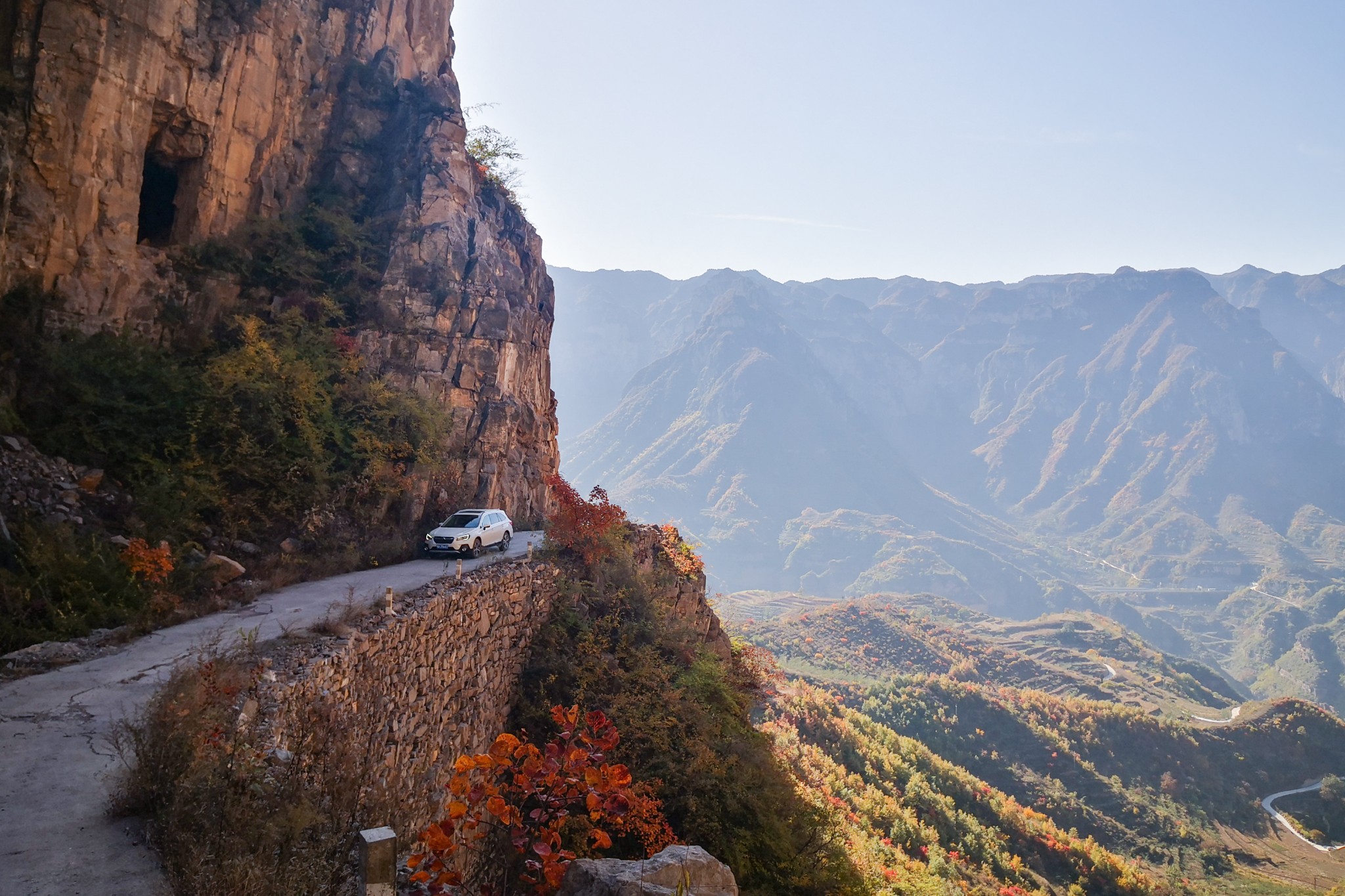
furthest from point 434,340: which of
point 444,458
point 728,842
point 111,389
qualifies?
point 728,842

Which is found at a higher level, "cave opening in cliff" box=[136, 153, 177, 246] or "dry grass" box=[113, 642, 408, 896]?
"cave opening in cliff" box=[136, 153, 177, 246]

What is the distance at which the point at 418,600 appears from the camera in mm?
10703

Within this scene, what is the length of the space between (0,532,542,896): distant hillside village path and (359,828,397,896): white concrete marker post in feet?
4.22

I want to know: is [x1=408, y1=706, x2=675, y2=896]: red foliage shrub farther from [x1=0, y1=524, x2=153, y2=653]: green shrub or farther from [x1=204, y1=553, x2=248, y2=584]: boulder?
[x1=204, y1=553, x2=248, y2=584]: boulder

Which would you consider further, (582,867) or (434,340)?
(434,340)

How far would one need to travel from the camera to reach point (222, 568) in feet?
37.3

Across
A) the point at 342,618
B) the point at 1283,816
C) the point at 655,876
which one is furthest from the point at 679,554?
the point at 1283,816

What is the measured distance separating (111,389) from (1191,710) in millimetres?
78283

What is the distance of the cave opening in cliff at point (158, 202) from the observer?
16.8 meters

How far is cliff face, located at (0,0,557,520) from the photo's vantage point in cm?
1329

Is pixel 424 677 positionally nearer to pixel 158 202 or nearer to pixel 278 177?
pixel 158 202

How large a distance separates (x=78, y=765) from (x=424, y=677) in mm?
4576

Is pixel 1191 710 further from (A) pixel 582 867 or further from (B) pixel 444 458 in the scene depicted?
(A) pixel 582 867

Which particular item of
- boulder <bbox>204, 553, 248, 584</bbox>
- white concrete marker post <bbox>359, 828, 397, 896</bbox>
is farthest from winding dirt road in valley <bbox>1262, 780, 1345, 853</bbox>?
boulder <bbox>204, 553, 248, 584</bbox>
